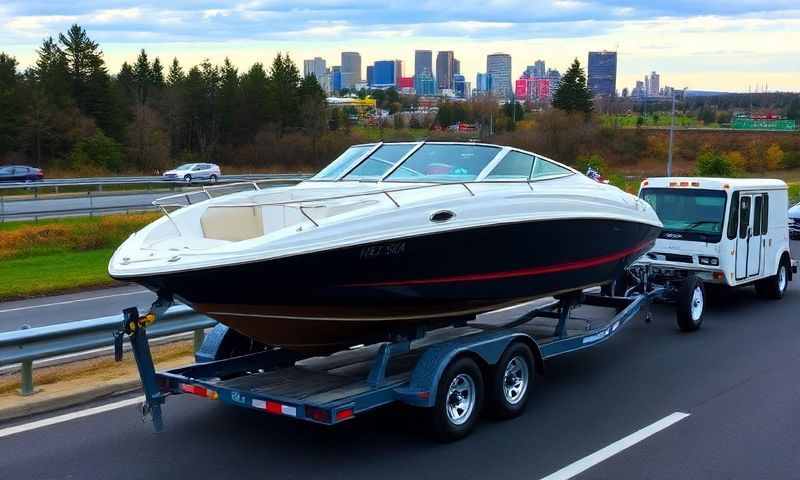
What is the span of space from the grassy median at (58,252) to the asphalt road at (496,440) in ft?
37.2

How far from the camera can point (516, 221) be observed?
8.04 meters

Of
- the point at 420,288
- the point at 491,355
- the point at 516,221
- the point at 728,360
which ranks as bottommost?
the point at 728,360

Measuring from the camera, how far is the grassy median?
18.6m

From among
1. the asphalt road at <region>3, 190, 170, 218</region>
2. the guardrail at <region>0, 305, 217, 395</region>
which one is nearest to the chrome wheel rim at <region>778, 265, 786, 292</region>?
the guardrail at <region>0, 305, 217, 395</region>

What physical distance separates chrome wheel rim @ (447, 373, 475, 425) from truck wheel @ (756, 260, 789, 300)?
30.6 feet

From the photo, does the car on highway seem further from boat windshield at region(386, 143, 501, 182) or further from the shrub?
boat windshield at region(386, 143, 501, 182)

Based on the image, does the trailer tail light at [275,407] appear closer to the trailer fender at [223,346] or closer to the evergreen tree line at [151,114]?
the trailer fender at [223,346]

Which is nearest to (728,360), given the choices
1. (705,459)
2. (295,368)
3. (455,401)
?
(705,459)

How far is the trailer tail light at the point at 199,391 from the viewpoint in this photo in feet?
23.1

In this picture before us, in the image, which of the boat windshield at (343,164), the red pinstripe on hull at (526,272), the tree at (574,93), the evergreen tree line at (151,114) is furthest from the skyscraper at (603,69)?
the boat windshield at (343,164)

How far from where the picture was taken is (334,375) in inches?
308

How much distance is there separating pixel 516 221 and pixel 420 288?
1.25 m

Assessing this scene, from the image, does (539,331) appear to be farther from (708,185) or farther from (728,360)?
(708,185)

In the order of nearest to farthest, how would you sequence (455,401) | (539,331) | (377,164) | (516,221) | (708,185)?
(455,401) < (516,221) < (377,164) < (539,331) < (708,185)
